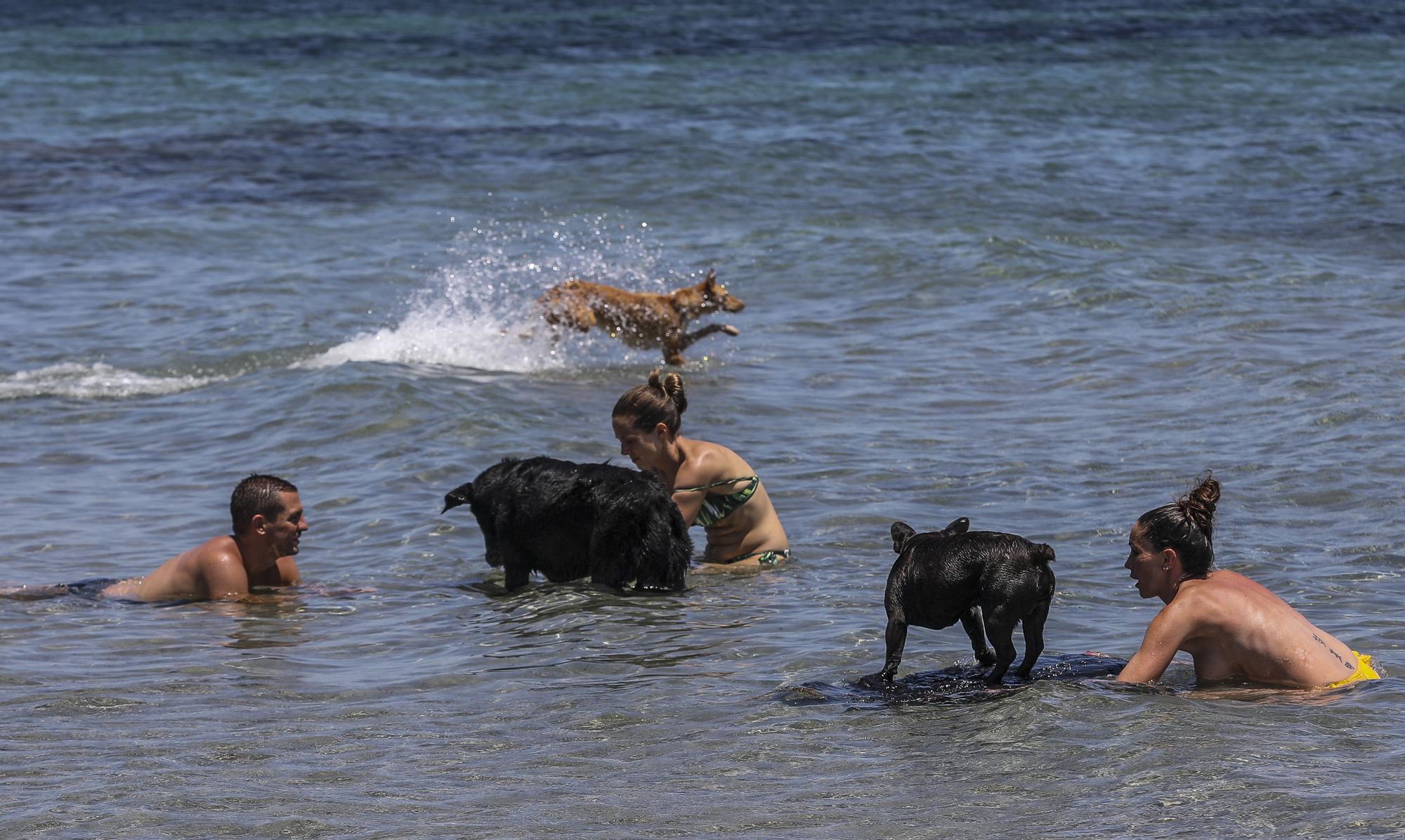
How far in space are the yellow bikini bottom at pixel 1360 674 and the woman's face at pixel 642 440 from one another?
3.44 metres

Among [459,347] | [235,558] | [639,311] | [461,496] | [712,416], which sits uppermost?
[639,311]

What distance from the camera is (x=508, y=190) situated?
22641 mm

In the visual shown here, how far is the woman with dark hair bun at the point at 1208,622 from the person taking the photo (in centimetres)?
660

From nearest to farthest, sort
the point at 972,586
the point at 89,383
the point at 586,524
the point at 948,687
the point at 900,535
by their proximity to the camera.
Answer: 1. the point at 972,586
2. the point at 900,535
3. the point at 948,687
4. the point at 586,524
5. the point at 89,383

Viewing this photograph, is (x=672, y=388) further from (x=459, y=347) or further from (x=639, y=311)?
(x=459, y=347)

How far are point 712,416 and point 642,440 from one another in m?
4.03

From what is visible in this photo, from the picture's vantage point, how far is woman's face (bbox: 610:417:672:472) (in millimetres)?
8766

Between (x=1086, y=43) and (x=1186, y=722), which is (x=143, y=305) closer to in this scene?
(x=1186, y=722)

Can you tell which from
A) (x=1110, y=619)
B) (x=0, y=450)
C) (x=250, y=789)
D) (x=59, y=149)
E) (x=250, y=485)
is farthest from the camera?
(x=59, y=149)

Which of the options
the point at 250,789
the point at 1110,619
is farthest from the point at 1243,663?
the point at 250,789

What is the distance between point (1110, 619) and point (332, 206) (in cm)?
1584

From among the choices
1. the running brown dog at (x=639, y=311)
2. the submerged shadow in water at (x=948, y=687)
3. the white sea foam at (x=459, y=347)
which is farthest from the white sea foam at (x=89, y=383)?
the submerged shadow in water at (x=948, y=687)

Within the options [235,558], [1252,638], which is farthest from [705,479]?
[1252,638]

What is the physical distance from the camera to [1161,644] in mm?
6590
